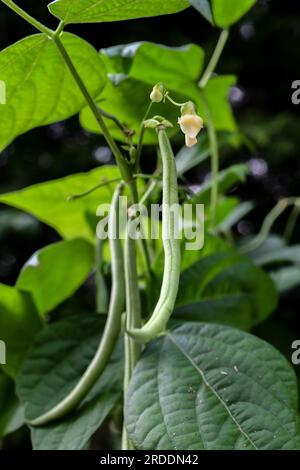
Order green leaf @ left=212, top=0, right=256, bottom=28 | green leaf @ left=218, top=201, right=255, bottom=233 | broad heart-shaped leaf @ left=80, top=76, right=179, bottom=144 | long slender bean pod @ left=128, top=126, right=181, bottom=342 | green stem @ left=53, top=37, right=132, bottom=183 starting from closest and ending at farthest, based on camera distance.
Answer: long slender bean pod @ left=128, top=126, right=181, bottom=342, green stem @ left=53, top=37, right=132, bottom=183, broad heart-shaped leaf @ left=80, top=76, right=179, bottom=144, green leaf @ left=212, top=0, right=256, bottom=28, green leaf @ left=218, top=201, right=255, bottom=233

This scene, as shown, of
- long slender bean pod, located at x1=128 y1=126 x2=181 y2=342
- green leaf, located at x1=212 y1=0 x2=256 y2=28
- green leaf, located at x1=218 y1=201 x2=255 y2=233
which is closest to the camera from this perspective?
long slender bean pod, located at x1=128 y1=126 x2=181 y2=342

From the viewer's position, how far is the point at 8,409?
0.58 meters

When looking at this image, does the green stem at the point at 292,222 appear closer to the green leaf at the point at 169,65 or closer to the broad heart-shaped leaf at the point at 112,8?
the green leaf at the point at 169,65

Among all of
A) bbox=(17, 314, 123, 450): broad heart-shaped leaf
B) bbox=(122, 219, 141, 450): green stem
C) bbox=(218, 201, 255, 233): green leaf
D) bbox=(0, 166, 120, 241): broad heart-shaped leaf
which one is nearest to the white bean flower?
bbox=(122, 219, 141, 450): green stem

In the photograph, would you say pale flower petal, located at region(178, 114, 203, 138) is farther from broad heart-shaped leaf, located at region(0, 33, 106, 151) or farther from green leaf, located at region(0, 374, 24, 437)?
green leaf, located at region(0, 374, 24, 437)

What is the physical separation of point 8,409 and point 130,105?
11.9 inches

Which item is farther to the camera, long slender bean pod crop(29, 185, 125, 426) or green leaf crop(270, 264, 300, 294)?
green leaf crop(270, 264, 300, 294)

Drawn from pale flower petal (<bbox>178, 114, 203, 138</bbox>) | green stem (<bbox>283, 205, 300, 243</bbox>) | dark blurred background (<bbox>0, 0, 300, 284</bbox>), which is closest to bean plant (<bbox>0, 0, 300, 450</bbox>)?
pale flower petal (<bbox>178, 114, 203, 138</bbox>)

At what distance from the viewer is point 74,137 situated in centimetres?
146

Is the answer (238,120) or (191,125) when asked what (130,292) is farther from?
(238,120)

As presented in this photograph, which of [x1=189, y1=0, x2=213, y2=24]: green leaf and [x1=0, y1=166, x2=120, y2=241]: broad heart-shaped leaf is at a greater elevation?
[x1=189, y1=0, x2=213, y2=24]: green leaf

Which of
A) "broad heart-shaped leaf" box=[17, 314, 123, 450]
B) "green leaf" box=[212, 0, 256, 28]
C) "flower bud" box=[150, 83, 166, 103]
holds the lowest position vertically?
"broad heart-shaped leaf" box=[17, 314, 123, 450]

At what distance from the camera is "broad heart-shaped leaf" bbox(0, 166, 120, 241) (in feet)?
2.23

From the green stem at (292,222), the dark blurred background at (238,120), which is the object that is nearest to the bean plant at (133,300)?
the green stem at (292,222)
